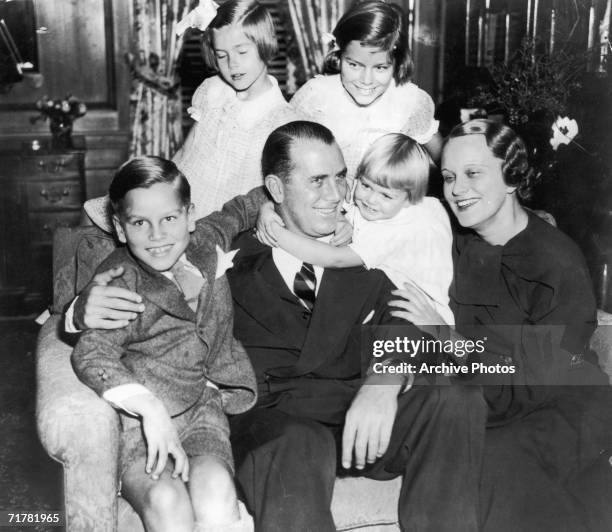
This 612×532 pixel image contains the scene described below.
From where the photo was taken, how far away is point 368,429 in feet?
6.19

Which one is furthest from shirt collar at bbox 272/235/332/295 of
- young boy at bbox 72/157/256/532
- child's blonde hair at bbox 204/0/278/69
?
child's blonde hair at bbox 204/0/278/69

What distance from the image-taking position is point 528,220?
237cm

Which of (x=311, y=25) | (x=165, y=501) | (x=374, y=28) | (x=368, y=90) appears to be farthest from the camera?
(x=311, y=25)

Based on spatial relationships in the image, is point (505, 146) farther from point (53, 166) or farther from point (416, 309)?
point (53, 166)

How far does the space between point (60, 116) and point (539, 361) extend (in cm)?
374

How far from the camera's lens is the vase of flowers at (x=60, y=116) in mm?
4723

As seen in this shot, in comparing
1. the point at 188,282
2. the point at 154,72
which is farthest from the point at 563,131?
the point at 154,72

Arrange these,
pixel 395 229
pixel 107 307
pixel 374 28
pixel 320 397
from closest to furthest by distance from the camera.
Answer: pixel 107 307 < pixel 320 397 < pixel 395 229 < pixel 374 28

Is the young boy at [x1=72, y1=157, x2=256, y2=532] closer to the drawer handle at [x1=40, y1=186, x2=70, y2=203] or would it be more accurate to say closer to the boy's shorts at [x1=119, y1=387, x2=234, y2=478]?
the boy's shorts at [x1=119, y1=387, x2=234, y2=478]

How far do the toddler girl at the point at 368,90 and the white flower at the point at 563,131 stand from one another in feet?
2.21

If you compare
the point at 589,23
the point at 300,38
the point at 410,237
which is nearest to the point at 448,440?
the point at 410,237

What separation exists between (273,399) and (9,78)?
12.4 ft

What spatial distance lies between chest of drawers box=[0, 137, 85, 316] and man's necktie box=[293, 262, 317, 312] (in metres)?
2.95

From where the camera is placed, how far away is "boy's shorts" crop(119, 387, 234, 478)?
1831mm
